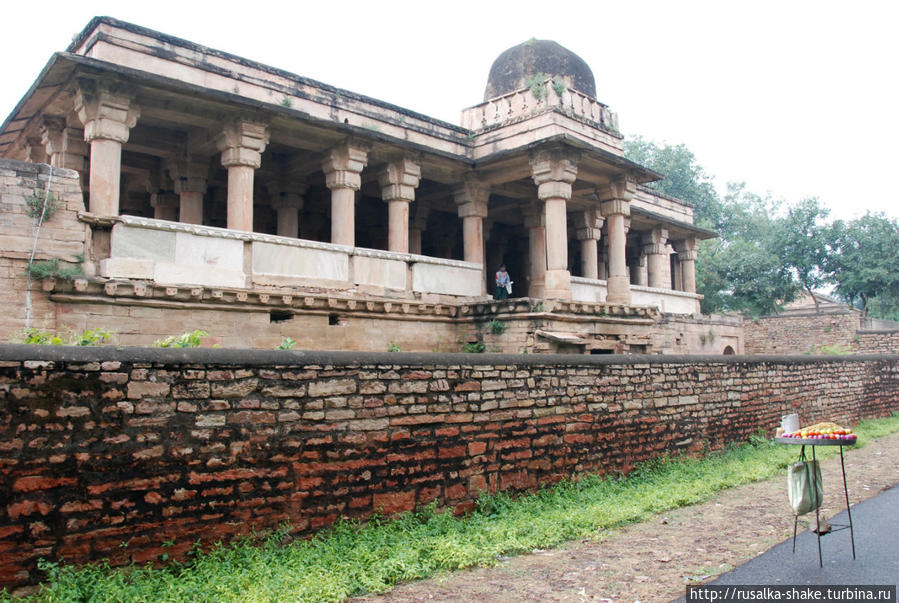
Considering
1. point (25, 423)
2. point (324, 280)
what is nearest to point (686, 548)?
point (25, 423)

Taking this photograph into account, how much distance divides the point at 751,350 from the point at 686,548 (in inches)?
1050

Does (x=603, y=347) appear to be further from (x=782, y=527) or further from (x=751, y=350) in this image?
(x=751, y=350)

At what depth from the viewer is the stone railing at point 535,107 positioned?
14453 millimetres

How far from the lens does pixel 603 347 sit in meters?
13.0

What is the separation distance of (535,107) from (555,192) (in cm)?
228

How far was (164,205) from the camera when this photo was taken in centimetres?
1377

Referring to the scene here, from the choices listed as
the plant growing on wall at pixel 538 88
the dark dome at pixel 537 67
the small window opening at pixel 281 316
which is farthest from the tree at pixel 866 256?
the small window opening at pixel 281 316

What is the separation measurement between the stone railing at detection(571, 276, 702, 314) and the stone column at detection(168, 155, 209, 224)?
7729 millimetres

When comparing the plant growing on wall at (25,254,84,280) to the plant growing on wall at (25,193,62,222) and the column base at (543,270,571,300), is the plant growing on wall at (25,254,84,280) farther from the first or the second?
the column base at (543,270,571,300)

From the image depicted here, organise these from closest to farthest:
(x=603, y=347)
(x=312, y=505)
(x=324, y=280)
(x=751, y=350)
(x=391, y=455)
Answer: (x=312, y=505)
(x=391, y=455)
(x=324, y=280)
(x=603, y=347)
(x=751, y=350)

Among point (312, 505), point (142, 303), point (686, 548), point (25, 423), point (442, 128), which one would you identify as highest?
point (442, 128)

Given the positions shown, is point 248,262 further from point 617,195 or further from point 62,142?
point 617,195

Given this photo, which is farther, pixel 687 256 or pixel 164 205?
pixel 687 256

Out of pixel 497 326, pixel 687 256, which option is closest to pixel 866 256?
pixel 687 256
